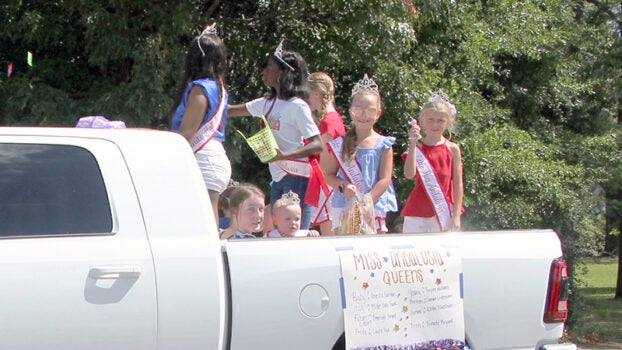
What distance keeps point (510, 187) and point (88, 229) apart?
8.67 meters

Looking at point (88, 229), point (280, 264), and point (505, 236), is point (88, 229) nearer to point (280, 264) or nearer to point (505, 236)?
point (280, 264)

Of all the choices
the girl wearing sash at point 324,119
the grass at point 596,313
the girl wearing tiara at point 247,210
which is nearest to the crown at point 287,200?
the girl wearing tiara at point 247,210

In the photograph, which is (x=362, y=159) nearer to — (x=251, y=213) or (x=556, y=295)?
(x=251, y=213)

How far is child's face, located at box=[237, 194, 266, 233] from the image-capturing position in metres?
5.64

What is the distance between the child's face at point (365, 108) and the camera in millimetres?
6648

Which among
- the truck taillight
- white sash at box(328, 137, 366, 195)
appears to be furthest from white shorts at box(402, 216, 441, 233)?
the truck taillight

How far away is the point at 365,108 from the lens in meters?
6.65

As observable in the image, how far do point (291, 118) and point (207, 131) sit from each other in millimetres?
965

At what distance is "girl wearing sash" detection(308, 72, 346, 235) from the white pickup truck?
2.38 m

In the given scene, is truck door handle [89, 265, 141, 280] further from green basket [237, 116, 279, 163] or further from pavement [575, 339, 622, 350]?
pavement [575, 339, 622, 350]

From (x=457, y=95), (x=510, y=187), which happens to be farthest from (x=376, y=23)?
(x=510, y=187)

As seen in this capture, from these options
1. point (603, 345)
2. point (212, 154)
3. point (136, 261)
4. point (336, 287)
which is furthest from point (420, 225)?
point (603, 345)

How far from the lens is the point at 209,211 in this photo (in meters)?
4.10

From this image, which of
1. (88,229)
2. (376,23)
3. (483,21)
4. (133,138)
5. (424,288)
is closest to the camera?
(88,229)
